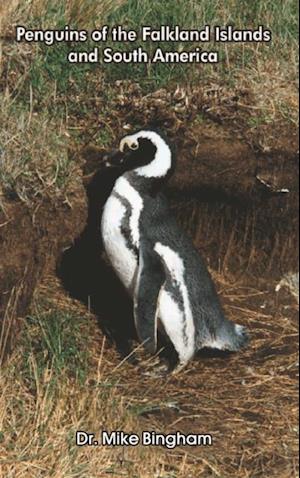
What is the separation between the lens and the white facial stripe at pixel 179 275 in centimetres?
380

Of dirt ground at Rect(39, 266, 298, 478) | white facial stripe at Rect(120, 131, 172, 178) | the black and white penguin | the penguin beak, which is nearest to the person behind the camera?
dirt ground at Rect(39, 266, 298, 478)

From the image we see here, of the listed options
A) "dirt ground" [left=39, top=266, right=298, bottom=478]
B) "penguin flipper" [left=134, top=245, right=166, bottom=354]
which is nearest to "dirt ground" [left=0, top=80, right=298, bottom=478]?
"dirt ground" [left=39, top=266, right=298, bottom=478]

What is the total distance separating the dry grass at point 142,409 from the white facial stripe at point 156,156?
0.45 meters

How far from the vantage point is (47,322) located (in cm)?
359

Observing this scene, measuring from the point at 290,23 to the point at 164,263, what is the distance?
1.16 m

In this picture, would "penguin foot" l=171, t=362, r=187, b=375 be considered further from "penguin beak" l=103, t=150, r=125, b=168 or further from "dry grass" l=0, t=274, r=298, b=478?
"penguin beak" l=103, t=150, r=125, b=168

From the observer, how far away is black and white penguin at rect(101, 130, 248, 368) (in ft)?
12.2

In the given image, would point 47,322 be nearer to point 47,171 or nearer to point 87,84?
point 47,171

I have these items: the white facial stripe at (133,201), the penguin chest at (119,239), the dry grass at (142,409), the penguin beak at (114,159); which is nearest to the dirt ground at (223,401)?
the dry grass at (142,409)

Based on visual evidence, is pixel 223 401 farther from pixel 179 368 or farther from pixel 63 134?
pixel 63 134

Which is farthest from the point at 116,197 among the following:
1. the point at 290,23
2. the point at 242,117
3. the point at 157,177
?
the point at 290,23

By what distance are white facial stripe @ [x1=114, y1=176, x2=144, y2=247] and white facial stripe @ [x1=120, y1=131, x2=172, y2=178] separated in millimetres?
59

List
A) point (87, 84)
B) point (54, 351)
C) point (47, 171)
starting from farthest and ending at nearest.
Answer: point (87, 84) < point (47, 171) < point (54, 351)

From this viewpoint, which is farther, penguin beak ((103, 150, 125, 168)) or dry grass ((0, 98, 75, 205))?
penguin beak ((103, 150, 125, 168))
